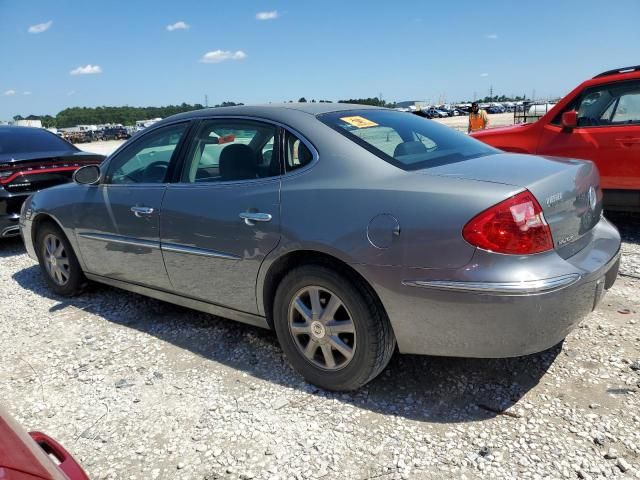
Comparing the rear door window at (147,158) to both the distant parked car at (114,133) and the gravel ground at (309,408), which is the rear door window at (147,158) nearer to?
the gravel ground at (309,408)

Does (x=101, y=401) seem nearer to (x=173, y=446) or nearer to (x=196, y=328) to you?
(x=173, y=446)

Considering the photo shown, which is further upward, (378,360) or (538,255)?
(538,255)

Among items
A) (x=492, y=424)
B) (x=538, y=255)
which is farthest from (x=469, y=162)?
(x=492, y=424)

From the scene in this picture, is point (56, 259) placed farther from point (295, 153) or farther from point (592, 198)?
point (592, 198)

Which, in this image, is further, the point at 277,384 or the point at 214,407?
the point at 277,384

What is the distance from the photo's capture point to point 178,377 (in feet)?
10.3

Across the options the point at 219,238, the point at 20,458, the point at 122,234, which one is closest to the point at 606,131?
the point at 219,238

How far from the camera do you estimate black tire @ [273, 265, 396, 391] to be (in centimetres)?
258

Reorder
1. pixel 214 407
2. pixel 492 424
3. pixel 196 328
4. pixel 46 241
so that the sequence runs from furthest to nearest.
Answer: pixel 46 241 < pixel 196 328 < pixel 214 407 < pixel 492 424

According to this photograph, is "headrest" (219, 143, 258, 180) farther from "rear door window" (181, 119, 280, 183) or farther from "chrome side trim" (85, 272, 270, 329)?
"chrome side trim" (85, 272, 270, 329)

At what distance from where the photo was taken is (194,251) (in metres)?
3.25

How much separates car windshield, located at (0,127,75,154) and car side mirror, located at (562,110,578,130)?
615cm

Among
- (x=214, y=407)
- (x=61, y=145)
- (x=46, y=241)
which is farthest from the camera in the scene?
(x=61, y=145)

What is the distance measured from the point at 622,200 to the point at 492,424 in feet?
12.5
